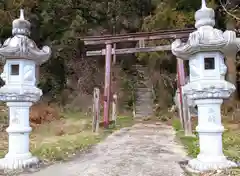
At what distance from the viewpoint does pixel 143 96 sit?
56.5 ft

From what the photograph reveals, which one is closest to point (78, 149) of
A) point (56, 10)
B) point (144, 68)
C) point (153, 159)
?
point (153, 159)

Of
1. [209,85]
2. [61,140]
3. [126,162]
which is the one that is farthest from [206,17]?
[61,140]

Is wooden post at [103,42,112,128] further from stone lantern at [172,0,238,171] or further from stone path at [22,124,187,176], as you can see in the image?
stone lantern at [172,0,238,171]

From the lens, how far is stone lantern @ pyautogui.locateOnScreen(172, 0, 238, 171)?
4.61 metres

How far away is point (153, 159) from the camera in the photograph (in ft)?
17.7

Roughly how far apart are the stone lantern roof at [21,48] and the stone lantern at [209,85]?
2484 mm

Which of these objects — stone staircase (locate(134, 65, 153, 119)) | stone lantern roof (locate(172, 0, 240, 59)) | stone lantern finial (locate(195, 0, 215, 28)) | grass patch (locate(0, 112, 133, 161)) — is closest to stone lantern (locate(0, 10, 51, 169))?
grass patch (locate(0, 112, 133, 161))

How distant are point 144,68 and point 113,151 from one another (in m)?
12.0

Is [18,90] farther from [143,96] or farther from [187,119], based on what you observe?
[143,96]

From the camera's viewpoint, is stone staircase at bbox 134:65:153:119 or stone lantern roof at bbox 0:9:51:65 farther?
stone staircase at bbox 134:65:153:119

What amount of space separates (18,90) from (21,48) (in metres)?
0.69

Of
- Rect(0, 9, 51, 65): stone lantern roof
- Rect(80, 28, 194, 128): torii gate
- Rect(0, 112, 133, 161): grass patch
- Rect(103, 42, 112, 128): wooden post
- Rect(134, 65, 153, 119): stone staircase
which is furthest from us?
Rect(134, 65, 153, 119): stone staircase

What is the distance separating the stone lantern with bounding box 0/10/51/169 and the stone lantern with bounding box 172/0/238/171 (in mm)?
2608

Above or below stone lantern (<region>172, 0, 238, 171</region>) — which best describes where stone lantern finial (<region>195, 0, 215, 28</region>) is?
above
